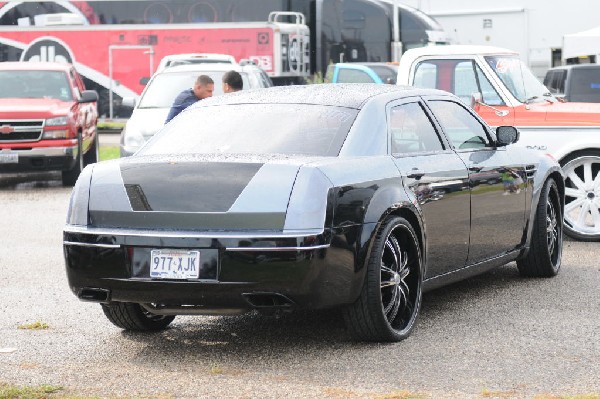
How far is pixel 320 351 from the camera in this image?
24.2 ft

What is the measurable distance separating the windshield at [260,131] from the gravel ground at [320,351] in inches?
42.4

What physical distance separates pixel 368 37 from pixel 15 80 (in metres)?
14.7

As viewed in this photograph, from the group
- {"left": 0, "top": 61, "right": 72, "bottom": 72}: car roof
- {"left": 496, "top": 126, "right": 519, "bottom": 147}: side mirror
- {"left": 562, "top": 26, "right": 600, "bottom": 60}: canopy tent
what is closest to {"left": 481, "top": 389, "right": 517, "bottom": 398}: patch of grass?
{"left": 496, "top": 126, "right": 519, "bottom": 147}: side mirror

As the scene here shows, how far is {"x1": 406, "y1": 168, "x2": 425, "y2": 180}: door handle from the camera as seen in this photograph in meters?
7.93

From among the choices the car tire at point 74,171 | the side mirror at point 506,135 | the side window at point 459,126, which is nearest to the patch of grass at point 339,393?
the side window at point 459,126

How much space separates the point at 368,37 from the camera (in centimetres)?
3362

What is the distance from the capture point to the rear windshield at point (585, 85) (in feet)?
70.3

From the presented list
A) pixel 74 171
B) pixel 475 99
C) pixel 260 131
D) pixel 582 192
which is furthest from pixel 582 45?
pixel 260 131

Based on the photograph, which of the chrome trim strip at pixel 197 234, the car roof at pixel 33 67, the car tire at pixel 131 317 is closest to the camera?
the chrome trim strip at pixel 197 234

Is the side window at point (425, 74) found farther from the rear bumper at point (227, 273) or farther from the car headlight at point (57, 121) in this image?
the rear bumper at point (227, 273)

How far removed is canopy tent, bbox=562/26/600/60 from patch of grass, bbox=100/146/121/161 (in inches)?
355

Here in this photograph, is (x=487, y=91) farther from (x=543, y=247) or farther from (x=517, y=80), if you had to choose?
(x=543, y=247)

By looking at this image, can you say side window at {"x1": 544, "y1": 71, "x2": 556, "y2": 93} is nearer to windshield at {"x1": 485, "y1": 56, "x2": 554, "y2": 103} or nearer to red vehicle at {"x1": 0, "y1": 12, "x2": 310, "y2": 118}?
red vehicle at {"x1": 0, "y1": 12, "x2": 310, "y2": 118}

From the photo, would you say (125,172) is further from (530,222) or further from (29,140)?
(29,140)
